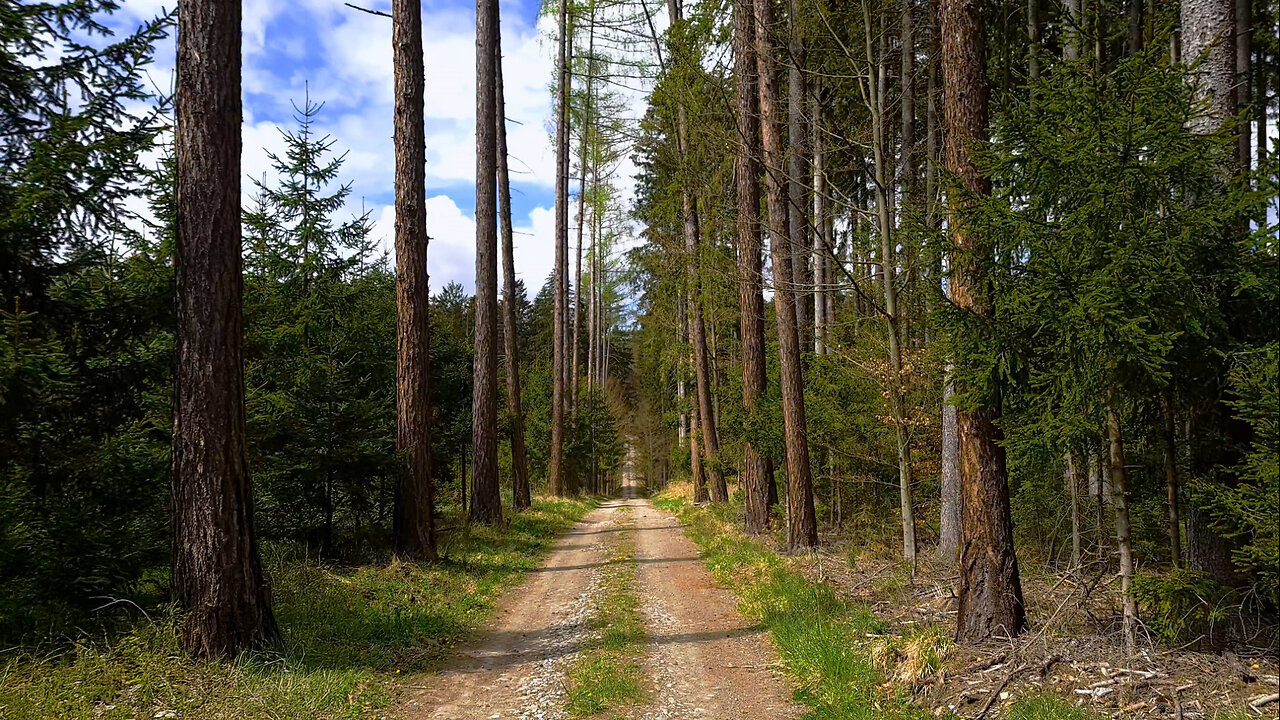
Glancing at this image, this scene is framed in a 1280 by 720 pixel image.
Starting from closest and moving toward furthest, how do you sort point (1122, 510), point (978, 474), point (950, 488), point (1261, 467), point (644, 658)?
point (1261, 467)
point (1122, 510)
point (978, 474)
point (644, 658)
point (950, 488)

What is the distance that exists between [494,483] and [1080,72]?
12000 millimetres

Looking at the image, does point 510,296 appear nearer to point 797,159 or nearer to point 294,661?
point 797,159

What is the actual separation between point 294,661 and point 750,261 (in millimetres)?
9082

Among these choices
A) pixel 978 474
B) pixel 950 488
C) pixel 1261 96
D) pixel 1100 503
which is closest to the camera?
pixel 978 474

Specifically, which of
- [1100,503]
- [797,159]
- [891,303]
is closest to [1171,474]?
[1100,503]

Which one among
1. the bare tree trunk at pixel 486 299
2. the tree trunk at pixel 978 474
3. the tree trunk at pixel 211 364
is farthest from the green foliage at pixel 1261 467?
the bare tree trunk at pixel 486 299

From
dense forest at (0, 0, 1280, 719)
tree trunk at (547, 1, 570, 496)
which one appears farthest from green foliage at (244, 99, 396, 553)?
tree trunk at (547, 1, 570, 496)

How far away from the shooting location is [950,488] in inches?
336

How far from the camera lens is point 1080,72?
4.78m

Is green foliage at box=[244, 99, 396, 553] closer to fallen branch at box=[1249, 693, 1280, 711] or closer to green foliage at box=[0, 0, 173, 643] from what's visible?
green foliage at box=[0, 0, 173, 643]

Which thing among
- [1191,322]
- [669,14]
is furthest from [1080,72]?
[669,14]

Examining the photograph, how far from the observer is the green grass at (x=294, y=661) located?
456 cm

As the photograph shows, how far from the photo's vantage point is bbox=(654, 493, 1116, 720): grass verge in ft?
15.3

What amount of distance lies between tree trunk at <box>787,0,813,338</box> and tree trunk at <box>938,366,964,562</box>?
243 centimetres
